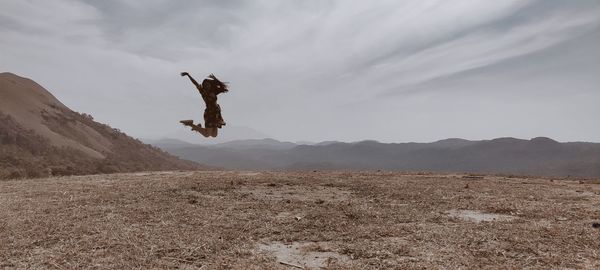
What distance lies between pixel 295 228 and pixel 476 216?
559 cm

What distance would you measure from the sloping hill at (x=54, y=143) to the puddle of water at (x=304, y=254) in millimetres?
21939

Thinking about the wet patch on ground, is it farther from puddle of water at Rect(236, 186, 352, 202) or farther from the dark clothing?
the dark clothing

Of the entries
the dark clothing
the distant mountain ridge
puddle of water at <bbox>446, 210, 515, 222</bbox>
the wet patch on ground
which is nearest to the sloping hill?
the dark clothing

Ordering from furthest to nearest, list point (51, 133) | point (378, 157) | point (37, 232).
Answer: point (378, 157) → point (51, 133) → point (37, 232)

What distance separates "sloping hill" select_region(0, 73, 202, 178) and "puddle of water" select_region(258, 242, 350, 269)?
21939 mm

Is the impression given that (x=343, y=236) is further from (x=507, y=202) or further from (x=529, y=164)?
(x=529, y=164)

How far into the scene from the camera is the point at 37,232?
29.0 ft

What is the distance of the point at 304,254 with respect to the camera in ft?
25.1

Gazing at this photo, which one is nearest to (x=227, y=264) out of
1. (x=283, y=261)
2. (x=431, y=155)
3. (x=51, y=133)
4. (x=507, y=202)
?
(x=283, y=261)

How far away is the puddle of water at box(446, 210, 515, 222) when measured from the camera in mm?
10892

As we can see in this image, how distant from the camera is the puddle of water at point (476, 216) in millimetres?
10892

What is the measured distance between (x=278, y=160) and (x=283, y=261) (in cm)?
14225

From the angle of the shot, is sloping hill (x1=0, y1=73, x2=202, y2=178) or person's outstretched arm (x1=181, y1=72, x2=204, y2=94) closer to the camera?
person's outstretched arm (x1=181, y1=72, x2=204, y2=94)

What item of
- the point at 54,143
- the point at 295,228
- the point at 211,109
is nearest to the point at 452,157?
the point at 54,143
